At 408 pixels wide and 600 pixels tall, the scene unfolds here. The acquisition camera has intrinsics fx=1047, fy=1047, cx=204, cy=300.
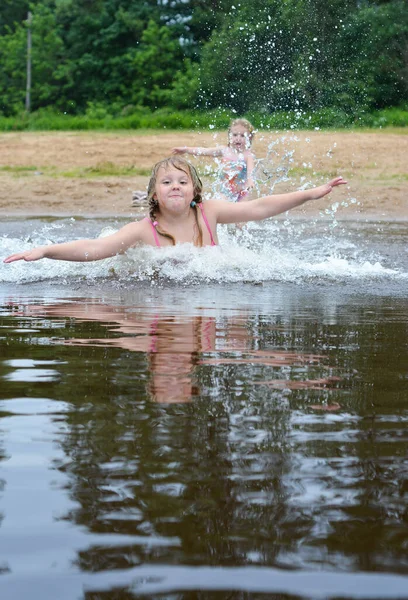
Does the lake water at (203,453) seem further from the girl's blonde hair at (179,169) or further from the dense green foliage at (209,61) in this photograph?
the dense green foliage at (209,61)

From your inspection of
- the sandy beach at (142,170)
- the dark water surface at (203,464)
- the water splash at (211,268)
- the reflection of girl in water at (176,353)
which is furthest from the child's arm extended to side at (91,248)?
the sandy beach at (142,170)

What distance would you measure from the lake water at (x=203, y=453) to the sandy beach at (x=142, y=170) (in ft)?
29.1

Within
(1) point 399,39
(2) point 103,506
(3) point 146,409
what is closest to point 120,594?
(2) point 103,506

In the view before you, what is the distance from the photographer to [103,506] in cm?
215

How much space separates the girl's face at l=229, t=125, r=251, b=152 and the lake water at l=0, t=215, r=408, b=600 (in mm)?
5977

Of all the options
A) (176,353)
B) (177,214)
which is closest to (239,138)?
(177,214)

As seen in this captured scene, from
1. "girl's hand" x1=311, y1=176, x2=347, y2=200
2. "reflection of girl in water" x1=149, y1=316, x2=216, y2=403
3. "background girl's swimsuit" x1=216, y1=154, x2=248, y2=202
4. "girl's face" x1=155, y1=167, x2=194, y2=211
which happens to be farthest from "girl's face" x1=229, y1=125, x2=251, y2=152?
"reflection of girl in water" x1=149, y1=316, x2=216, y2=403

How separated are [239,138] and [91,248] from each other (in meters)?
4.84

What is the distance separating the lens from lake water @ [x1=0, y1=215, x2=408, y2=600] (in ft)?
6.07

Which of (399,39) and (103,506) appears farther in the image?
(399,39)

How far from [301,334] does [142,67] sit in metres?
34.7

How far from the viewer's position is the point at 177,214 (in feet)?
23.8

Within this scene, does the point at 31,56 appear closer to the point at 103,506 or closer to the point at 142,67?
the point at 142,67

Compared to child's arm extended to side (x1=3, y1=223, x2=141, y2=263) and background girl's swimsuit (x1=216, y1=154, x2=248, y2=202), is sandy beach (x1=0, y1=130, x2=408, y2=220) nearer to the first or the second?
background girl's swimsuit (x1=216, y1=154, x2=248, y2=202)
